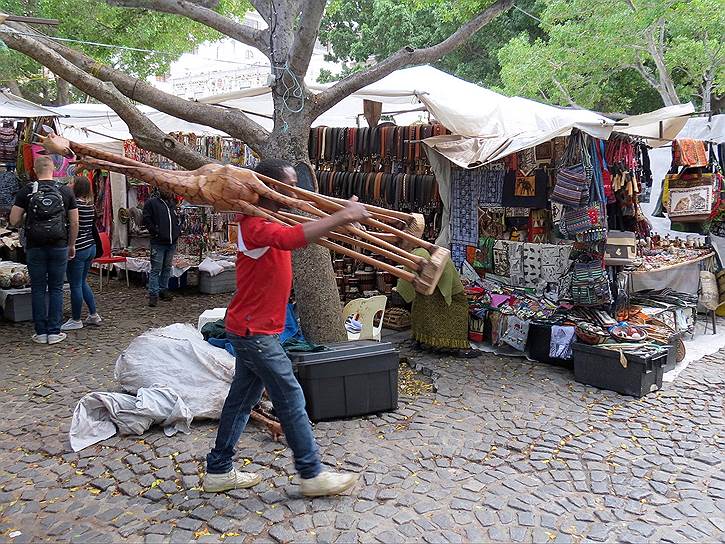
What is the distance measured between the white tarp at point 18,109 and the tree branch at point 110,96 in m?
3.09

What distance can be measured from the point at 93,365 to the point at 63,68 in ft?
9.30

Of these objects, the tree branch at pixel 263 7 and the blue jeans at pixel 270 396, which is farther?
the tree branch at pixel 263 7

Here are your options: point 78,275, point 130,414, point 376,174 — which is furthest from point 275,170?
point 78,275

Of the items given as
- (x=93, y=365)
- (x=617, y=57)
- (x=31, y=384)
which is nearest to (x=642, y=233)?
(x=93, y=365)

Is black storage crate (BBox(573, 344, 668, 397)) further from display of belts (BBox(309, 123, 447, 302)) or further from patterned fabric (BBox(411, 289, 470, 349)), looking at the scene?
display of belts (BBox(309, 123, 447, 302))

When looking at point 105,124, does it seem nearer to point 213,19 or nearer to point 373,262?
point 213,19

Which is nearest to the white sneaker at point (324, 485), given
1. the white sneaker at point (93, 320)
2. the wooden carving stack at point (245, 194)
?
the wooden carving stack at point (245, 194)

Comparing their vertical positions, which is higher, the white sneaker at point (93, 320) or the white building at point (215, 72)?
the white building at point (215, 72)

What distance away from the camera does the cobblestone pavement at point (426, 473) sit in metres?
3.32

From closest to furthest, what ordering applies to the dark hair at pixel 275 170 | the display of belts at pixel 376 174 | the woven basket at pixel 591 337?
the dark hair at pixel 275 170 < the woven basket at pixel 591 337 < the display of belts at pixel 376 174

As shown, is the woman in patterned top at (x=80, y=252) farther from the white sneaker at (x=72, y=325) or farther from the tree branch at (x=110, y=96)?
the tree branch at (x=110, y=96)

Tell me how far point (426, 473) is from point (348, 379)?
1033 millimetres

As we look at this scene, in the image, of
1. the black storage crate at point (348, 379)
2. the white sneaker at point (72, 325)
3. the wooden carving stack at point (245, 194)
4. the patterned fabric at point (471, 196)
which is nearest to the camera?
the wooden carving stack at point (245, 194)

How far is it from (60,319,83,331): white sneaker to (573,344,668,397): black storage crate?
581 cm
